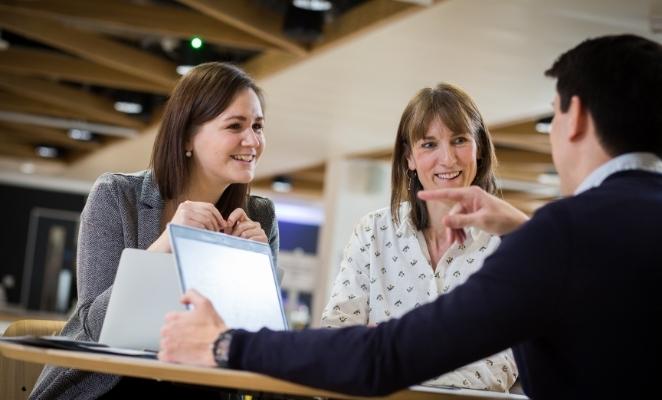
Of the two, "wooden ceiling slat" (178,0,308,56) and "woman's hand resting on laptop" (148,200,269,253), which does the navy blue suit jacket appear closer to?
Answer: "woman's hand resting on laptop" (148,200,269,253)

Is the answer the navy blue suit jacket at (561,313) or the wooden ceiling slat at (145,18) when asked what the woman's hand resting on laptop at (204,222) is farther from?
the wooden ceiling slat at (145,18)

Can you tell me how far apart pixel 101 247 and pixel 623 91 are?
1.51 meters

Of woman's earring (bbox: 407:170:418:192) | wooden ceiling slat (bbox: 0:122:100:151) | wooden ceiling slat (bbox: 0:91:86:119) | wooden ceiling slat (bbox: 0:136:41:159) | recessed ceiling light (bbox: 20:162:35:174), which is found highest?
recessed ceiling light (bbox: 20:162:35:174)

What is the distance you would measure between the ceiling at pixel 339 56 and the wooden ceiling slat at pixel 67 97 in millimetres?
16

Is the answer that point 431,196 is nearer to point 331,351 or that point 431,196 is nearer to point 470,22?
point 331,351

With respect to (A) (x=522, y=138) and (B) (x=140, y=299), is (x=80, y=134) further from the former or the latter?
(B) (x=140, y=299)

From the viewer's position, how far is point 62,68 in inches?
356

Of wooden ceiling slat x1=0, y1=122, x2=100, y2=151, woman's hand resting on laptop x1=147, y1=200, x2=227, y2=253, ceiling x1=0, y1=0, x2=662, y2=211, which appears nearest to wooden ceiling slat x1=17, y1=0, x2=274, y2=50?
ceiling x1=0, y1=0, x2=662, y2=211

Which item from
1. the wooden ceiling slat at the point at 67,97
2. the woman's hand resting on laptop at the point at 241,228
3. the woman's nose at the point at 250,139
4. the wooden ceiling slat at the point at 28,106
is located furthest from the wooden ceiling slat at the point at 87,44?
the woman's hand resting on laptop at the point at 241,228

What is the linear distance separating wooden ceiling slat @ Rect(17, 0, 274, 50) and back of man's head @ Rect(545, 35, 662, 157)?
18.6ft

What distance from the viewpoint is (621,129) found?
5.54 ft

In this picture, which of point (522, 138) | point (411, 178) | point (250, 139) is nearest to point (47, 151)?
point (522, 138)

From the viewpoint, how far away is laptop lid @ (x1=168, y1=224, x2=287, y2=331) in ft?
6.39

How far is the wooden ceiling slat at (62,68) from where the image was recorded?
8.91 meters
